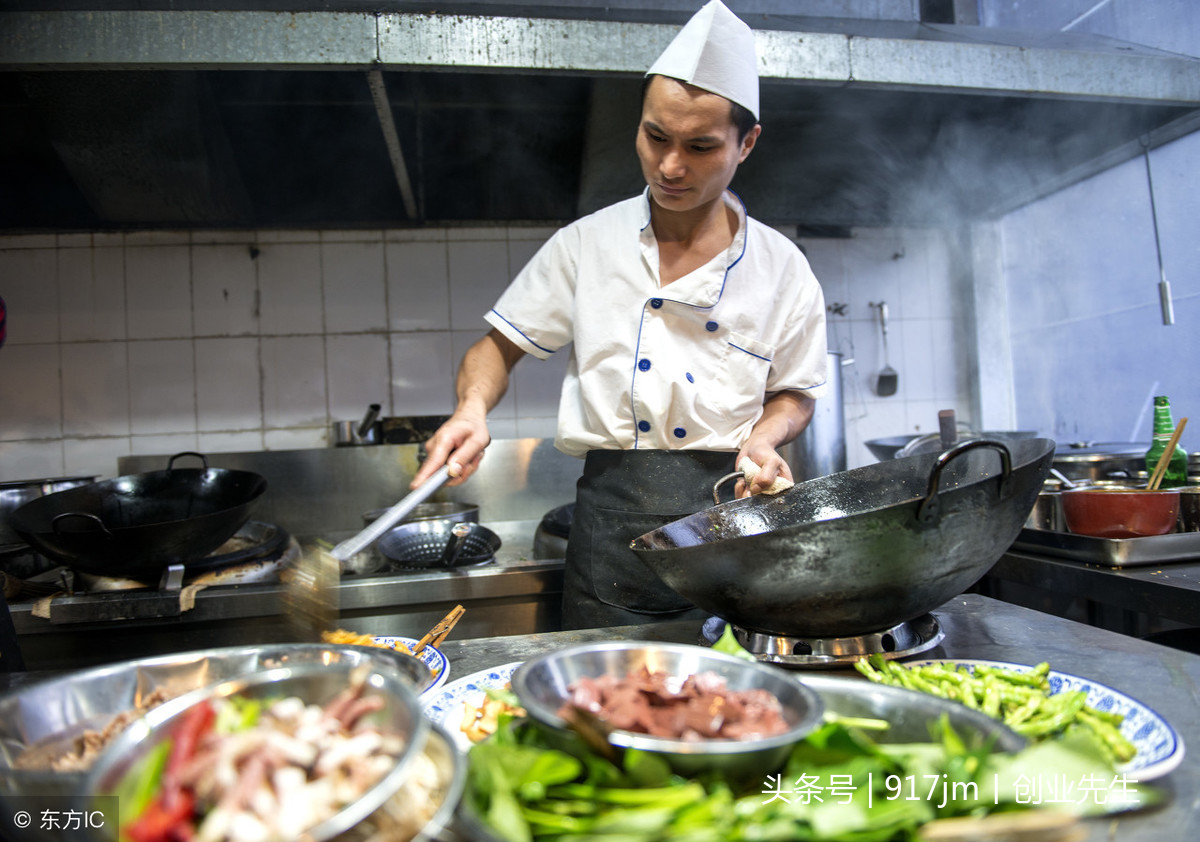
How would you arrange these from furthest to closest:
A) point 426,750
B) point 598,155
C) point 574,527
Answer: point 598,155, point 574,527, point 426,750

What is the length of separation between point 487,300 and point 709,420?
82.5 inches

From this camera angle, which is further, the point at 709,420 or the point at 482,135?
the point at 482,135

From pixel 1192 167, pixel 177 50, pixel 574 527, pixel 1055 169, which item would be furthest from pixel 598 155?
pixel 1192 167

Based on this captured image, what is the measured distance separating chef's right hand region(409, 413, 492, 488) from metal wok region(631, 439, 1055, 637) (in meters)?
0.39

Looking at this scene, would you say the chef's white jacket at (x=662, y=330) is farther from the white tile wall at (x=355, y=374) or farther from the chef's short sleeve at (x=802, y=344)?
the white tile wall at (x=355, y=374)

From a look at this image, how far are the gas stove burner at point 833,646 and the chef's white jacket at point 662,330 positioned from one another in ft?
2.07

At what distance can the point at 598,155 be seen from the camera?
9.29 ft

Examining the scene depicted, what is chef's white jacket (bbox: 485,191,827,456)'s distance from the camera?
1.63 meters

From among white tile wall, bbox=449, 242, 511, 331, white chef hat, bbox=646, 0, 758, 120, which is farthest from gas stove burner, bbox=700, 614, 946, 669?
white tile wall, bbox=449, 242, 511, 331

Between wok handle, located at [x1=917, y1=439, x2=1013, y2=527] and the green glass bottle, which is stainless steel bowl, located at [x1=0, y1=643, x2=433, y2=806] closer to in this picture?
wok handle, located at [x1=917, y1=439, x2=1013, y2=527]

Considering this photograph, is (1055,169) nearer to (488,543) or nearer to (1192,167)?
(1192,167)

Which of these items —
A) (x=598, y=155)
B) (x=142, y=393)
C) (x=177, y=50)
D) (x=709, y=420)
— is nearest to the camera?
(x=709, y=420)

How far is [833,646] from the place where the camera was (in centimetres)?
103

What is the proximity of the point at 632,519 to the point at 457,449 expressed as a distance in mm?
458
